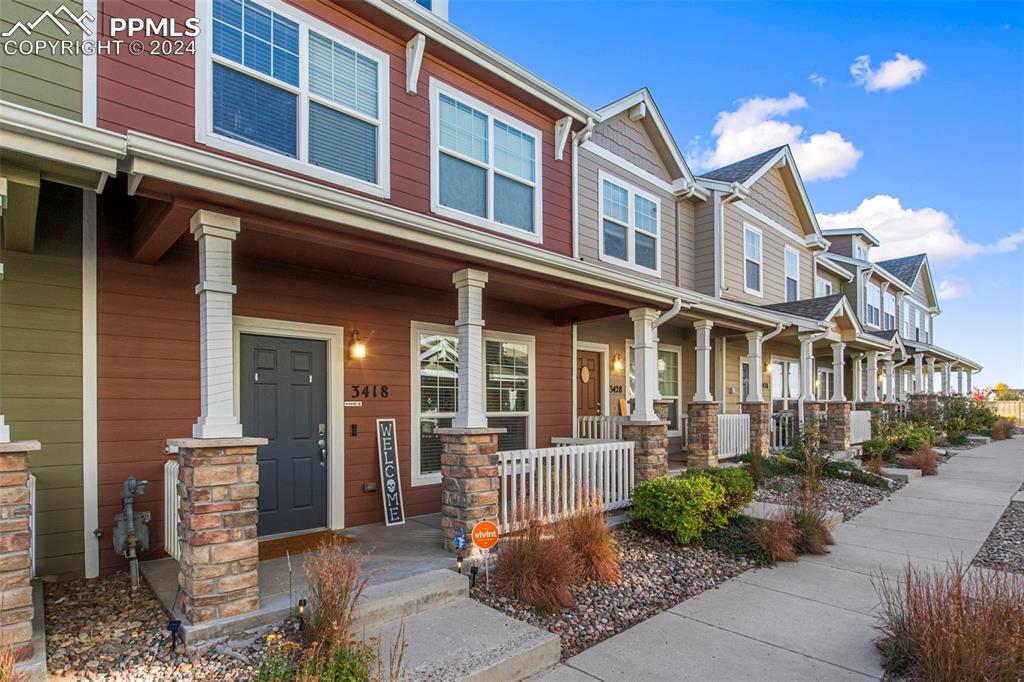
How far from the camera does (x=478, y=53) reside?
6684 mm

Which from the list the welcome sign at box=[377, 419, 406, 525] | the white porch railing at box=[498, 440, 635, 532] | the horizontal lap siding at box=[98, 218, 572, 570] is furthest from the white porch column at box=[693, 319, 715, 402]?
the welcome sign at box=[377, 419, 406, 525]

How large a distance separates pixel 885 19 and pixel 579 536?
9473 mm

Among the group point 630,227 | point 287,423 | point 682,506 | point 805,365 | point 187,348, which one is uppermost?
point 630,227

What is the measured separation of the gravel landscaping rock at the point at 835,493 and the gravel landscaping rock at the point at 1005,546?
1420 millimetres

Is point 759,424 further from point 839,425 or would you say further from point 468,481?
point 468,481

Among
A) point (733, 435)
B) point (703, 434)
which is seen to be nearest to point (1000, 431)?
point (733, 435)

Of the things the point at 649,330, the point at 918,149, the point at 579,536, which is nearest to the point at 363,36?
the point at 649,330

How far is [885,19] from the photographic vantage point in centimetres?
888

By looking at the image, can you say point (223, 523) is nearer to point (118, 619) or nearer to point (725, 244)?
point (118, 619)

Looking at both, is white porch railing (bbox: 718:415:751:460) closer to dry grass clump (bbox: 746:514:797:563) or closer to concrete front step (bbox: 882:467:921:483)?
concrete front step (bbox: 882:467:921:483)

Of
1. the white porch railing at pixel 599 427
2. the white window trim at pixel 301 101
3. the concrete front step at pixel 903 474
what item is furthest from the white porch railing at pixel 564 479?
the concrete front step at pixel 903 474

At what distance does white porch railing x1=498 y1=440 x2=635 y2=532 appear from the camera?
5395 millimetres

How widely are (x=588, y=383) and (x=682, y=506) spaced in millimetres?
3587

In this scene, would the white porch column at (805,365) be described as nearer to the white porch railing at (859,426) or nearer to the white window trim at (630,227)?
the white porch railing at (859,426)
